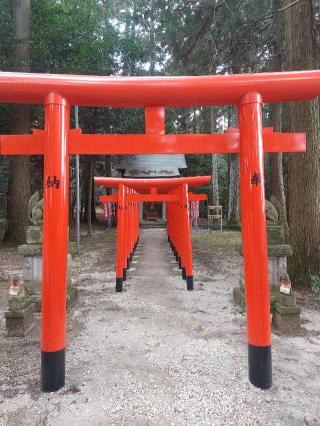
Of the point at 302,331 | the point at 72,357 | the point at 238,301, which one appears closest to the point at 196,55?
the point at 238,301

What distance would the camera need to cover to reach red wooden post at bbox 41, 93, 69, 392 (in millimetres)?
2596

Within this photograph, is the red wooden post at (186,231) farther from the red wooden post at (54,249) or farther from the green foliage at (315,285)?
the red wooden post at (54,249)

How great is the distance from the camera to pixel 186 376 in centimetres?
288

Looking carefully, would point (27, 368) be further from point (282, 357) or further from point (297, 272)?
point (297, 272)

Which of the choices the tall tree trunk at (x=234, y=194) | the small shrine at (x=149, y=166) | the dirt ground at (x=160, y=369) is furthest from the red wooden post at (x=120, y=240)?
the tall tree trunk at (x=234, y=194)

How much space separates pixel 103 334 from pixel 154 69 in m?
16.5

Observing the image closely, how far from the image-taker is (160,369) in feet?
9.89

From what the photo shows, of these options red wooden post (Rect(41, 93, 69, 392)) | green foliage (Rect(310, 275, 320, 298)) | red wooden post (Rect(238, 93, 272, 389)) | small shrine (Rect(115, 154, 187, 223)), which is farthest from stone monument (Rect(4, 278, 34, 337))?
small shrine (Rect(115, 154, 187, 223))

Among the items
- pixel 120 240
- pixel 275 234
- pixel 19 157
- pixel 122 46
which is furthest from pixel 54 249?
pixel 122 46

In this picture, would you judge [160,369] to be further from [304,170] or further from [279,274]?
[304,170]

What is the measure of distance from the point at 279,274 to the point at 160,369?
6.90ft

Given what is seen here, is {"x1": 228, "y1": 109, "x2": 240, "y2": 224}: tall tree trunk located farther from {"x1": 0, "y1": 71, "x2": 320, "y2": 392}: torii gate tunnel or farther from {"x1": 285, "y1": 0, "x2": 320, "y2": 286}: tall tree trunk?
{"x1": 0, "y1": 71, "x2": 320, "y2": 392}: torii gate tunnel

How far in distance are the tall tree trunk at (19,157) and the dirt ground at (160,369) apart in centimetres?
569

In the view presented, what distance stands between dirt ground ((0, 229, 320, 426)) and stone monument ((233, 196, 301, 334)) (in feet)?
0.66
